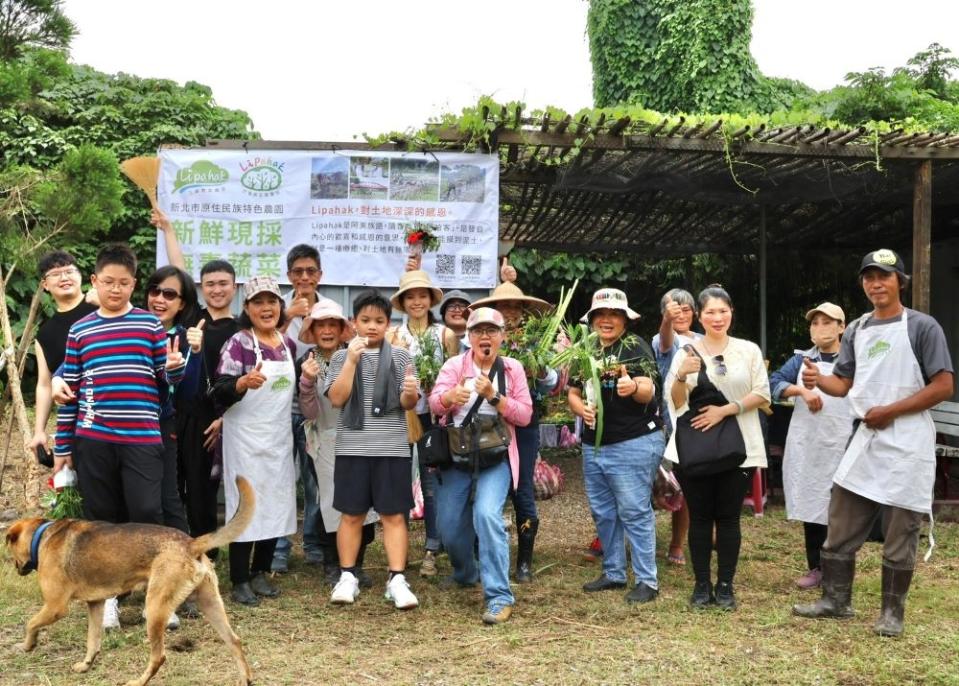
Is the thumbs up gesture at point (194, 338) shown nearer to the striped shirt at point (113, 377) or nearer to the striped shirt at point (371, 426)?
the striped shirt at point (113, 377)

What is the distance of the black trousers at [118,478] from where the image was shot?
4336 millimetres

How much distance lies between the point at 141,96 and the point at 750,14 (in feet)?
33.4

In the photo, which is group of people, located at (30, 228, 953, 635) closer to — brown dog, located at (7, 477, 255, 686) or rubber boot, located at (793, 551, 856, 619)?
rubber boot, located at (793, 551, 856, 619)

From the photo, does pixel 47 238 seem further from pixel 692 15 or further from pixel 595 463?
pixel 692 15

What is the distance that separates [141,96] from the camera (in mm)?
13328

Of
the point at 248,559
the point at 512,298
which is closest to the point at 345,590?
the point at 248,559

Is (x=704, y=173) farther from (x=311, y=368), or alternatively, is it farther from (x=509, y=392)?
(x=311, y=368)

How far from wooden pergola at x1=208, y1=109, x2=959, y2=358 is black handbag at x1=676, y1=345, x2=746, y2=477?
2616 millimetres

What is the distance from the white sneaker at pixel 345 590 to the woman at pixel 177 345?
2.84ft

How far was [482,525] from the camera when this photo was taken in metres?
4.70

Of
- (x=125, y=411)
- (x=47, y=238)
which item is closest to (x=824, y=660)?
(x=125, y=411)

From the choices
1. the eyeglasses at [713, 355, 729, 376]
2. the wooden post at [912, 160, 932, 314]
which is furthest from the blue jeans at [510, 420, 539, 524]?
the wooden post at [912, 160, 932, 314]

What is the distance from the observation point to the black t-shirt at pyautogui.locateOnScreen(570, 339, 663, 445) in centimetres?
507

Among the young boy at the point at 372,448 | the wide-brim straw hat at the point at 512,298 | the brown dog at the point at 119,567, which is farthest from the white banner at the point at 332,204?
the brown dog at the point at 119,567
